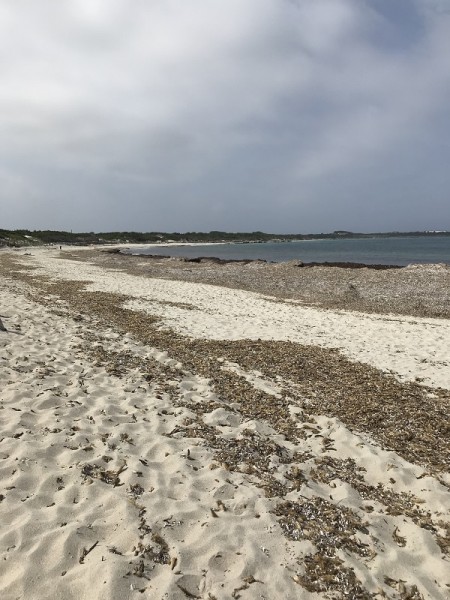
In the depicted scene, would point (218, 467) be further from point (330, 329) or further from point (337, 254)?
point (337, 254)

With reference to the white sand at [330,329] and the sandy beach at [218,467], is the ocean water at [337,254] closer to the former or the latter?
the white sand at [330,329]

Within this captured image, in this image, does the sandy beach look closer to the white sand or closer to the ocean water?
the white sand

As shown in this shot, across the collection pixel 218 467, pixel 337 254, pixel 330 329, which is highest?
pixel 337 254

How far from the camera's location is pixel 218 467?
4.92m

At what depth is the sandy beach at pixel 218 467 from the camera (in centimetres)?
333

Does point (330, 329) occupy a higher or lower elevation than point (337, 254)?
lower

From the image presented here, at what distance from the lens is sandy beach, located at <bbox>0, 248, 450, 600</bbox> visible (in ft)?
10.9

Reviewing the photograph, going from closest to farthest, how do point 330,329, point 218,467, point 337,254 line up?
point 218,467 < point 330,329 < point 337,254

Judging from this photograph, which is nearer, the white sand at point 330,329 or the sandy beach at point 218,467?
the sandy beach at point 218,467

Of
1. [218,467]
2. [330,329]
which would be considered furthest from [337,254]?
[218,467]

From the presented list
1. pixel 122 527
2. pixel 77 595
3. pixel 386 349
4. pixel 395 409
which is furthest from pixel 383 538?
pixel 386 349

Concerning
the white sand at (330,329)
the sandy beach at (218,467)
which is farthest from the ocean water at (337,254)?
the sandy beach at (218,467)

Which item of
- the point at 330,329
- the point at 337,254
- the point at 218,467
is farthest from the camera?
the point at 337,254

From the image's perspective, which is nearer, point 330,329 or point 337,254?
point 330,329
